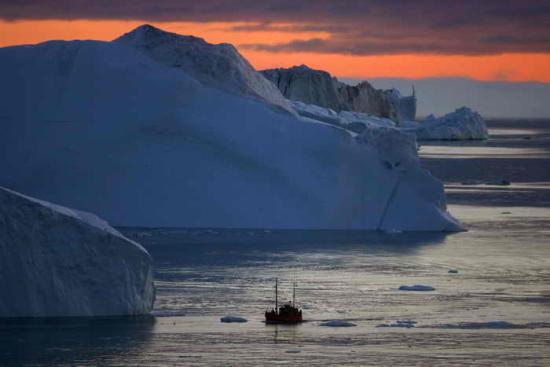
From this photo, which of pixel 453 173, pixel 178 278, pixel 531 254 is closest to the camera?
pixel 178 278

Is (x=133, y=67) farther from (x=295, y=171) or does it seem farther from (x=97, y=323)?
(x=97, y=323)

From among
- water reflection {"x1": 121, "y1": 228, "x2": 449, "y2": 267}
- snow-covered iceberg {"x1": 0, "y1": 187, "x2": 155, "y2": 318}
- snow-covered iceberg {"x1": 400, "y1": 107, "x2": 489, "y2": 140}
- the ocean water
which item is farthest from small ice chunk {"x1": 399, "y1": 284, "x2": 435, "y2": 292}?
snow-covered iceberg {"x1": 400, "y1": 107, "x2": 489, "y2": 140}

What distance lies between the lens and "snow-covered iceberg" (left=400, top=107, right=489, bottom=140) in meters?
89.1

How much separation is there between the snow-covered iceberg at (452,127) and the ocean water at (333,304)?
58.1 metres

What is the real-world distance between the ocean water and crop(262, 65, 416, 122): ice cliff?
44.6m

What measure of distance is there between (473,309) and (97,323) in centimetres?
540

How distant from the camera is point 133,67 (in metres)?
30.2

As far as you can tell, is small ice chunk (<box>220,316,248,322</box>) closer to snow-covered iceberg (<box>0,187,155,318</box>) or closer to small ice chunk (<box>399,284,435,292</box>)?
snow-covered iceberg (<box>0,187,155,318</box>)

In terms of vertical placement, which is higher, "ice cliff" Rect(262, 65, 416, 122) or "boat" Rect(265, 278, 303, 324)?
"ice cliff" Rect(262, 65, 416, 122)

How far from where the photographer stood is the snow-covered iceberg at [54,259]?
668 inches

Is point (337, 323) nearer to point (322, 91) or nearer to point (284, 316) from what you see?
point (284, 316)

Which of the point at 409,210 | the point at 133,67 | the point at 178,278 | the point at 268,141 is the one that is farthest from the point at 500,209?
the point at 178,278

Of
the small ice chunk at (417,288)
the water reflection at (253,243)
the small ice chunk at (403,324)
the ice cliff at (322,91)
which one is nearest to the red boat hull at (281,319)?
the small ice chunk at (403,324)

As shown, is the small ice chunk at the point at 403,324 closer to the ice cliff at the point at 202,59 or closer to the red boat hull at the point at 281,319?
the red boat hull at the point at 281,319
